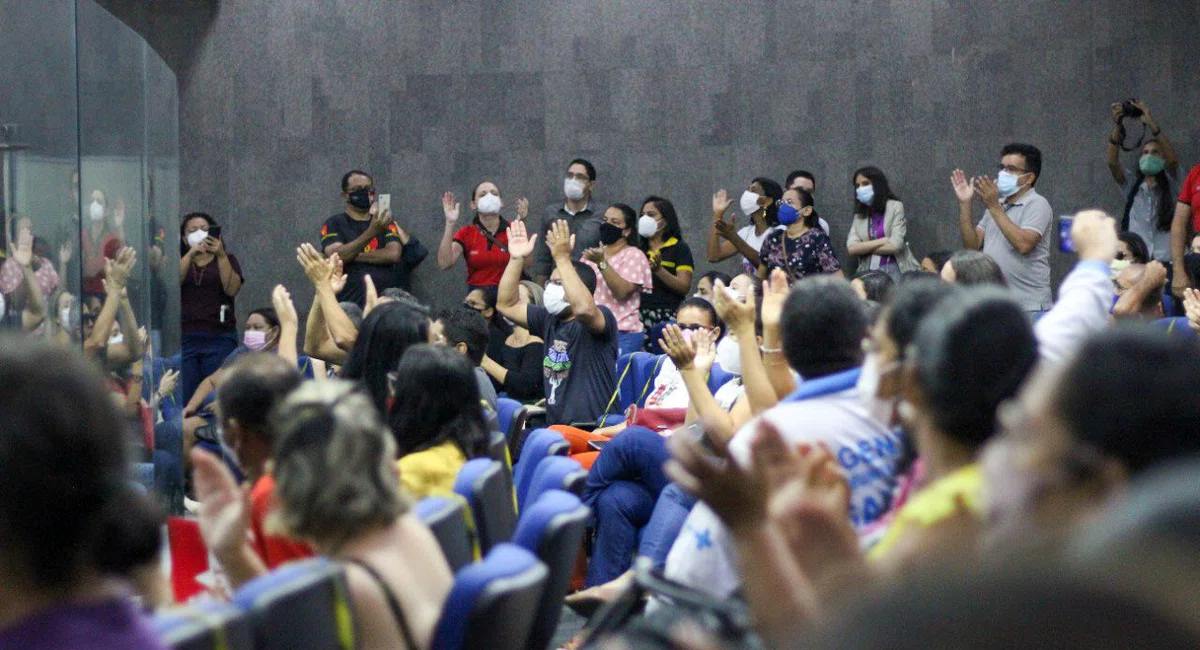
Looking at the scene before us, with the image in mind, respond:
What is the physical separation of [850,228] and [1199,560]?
9.39 meters

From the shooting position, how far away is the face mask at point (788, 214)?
8570 millimetres

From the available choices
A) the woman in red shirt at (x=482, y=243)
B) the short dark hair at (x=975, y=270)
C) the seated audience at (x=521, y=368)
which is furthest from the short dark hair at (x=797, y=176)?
the short dark hair at (x=975, y=270)

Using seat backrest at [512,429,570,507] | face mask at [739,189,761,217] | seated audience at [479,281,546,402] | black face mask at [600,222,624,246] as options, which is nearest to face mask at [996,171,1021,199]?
face mask at [739,189,761,217]

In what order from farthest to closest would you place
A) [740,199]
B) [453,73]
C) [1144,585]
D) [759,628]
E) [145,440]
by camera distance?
[453,73] → [740,199] → [145,440] → [759,628] → [1144,585]

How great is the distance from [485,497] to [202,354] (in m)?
5.81

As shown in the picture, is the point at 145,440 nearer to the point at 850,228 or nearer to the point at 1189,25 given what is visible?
the point at 850,228

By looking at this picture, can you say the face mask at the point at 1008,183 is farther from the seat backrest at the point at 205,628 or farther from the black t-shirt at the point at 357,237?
the seat backrest at the point at 205,628

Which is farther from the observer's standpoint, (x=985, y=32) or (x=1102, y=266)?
(x=985, y=32)

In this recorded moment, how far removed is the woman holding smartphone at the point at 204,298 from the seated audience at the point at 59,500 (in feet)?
22.1

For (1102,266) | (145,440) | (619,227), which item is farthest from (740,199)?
(1102,266)

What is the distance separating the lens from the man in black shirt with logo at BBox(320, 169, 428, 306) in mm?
9266

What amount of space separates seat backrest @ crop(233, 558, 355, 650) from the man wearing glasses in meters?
7.28

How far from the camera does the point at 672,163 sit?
10219 millimetres

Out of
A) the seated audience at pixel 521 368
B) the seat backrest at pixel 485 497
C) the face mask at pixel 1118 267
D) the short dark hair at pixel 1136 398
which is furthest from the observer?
the seated audience at pixel 521 368
